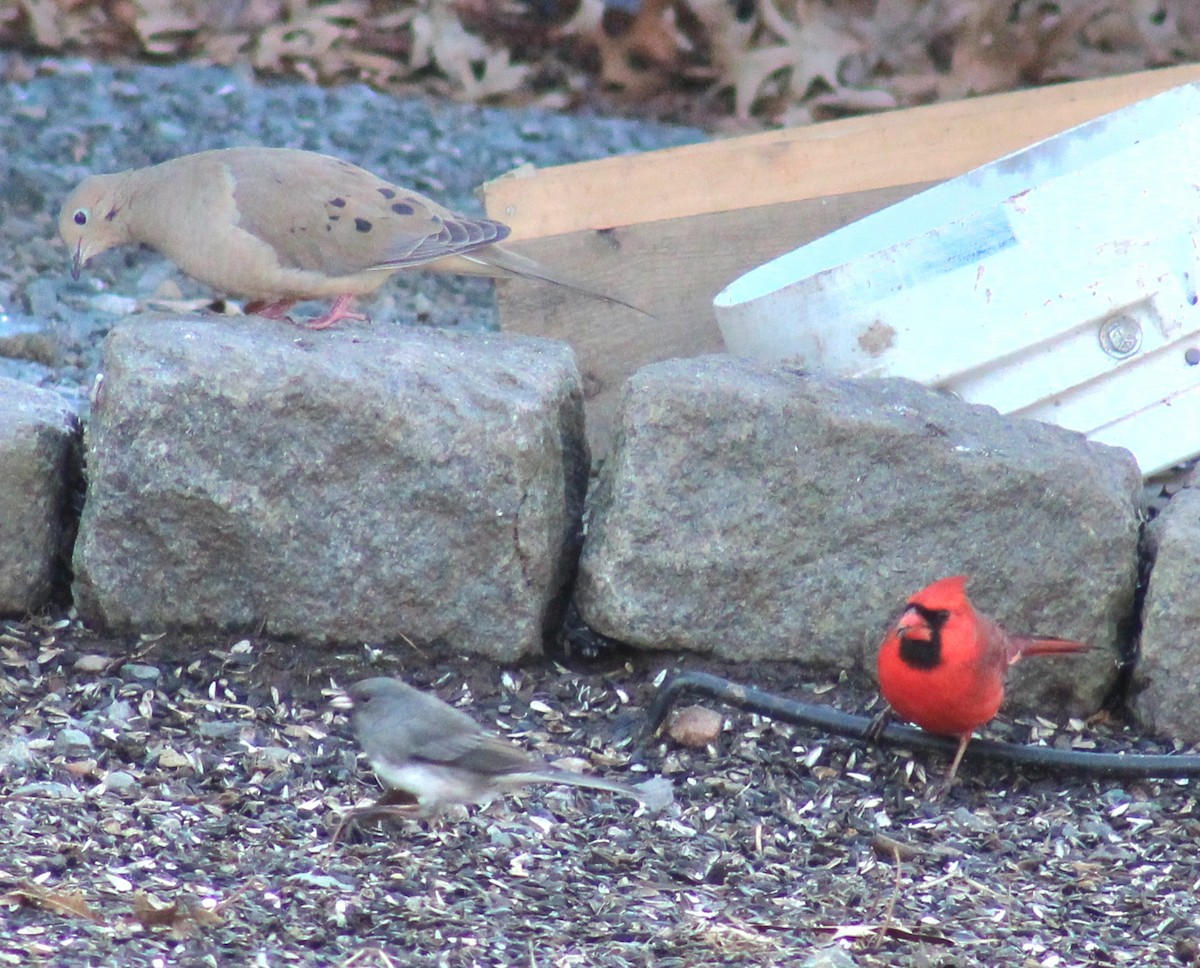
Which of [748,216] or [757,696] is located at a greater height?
[748,216]

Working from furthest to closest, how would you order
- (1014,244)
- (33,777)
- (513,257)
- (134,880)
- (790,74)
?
(790,74) → (513,257) → (1014,244) → (33,777) → (134,880)

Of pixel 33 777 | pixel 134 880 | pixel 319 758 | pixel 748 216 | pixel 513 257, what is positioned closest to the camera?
pixel 134 880

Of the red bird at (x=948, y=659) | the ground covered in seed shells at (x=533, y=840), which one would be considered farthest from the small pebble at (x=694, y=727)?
the red bird at (x=948, y=659)

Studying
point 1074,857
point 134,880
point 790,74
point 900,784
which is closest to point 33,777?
point 134,880

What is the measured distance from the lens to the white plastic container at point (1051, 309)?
463 cm

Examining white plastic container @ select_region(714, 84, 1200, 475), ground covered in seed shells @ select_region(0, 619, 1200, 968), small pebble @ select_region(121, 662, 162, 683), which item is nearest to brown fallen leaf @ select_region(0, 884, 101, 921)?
ground covered in seed shells @ select_region(0, 619, 1200, 968)

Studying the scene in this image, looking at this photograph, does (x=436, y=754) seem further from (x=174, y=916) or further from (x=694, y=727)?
(x=694, y=727)

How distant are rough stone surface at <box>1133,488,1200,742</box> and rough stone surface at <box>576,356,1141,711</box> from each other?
0.32 feet

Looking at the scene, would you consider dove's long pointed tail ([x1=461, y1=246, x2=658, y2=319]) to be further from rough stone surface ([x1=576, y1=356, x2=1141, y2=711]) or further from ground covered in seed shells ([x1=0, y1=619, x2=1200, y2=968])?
ground covered in seed shells ([x1=0, y1=619, x2=1200, y2=968])

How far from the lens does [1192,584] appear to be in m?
4.30

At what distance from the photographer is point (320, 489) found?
14.0 feet

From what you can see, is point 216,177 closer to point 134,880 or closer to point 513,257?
point 513,257

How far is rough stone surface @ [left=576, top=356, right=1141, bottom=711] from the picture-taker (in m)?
4.36

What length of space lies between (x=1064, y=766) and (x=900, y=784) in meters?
0.39
